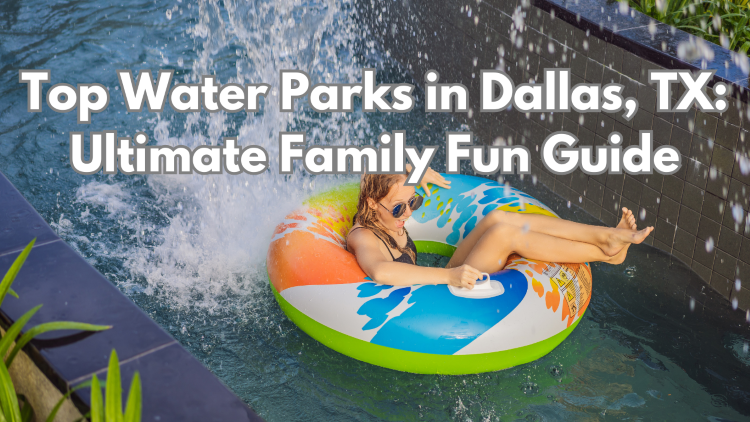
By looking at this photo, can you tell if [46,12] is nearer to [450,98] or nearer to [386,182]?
[450,98]

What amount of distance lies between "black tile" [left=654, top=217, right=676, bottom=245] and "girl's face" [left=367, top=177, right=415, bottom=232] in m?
1.87

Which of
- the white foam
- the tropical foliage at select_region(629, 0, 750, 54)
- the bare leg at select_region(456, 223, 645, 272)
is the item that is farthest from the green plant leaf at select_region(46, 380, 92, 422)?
the tropical foliage at select_region(629, 0, 750, 54)

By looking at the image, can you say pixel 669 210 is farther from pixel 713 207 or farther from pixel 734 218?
pixel 734 218

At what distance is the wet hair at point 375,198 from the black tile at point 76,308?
1.76 meters

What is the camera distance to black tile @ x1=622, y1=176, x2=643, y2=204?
4.70 metres

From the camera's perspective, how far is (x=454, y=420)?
10.6 feet

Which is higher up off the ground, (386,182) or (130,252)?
(386,182)

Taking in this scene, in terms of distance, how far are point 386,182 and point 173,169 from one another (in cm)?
258

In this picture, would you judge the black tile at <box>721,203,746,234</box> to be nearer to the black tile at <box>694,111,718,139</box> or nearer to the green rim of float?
the black tile at <box>694,111,718,139</box>

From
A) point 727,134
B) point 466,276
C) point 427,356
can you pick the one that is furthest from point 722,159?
point 427,356

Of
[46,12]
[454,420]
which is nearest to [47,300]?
[454,420]

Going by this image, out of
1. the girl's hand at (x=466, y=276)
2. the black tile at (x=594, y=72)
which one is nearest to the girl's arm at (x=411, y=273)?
the girl's hand at (x=466, y=276)

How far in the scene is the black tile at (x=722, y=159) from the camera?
399 cm

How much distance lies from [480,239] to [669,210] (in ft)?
4.88
